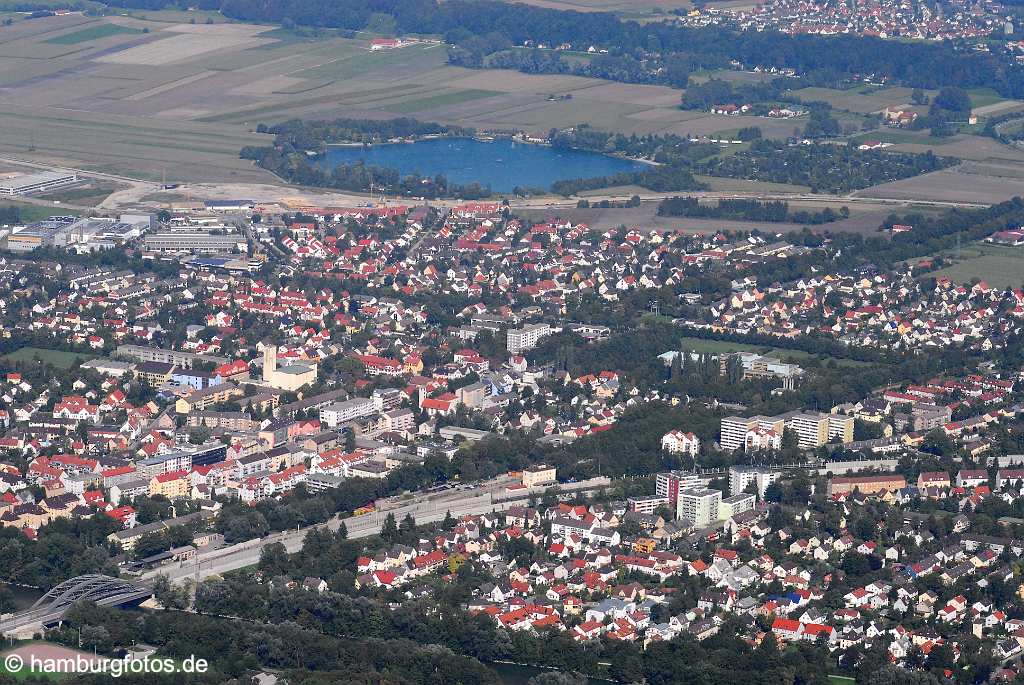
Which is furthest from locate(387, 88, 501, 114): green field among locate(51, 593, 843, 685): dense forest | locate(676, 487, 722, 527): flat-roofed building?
locate(51, 593, 843, 685): dense forest

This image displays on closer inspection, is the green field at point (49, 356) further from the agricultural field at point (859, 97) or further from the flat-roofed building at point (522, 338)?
the agricultural field at point (859, 97)

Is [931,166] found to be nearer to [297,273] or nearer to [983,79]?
[983,79]

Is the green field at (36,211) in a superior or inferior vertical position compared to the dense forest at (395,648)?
inferior

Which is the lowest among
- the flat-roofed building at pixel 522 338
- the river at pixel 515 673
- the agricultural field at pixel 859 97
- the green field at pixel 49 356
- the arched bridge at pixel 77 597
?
the agricultural field at pixel 859 97

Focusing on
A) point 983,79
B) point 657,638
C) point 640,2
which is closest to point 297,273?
point 657,638

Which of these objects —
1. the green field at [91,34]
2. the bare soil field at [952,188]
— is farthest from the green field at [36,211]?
the green field at [91,34]

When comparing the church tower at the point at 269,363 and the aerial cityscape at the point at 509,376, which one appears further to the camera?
the church tower at the point at 269,363

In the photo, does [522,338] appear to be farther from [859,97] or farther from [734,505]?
[859,97]
